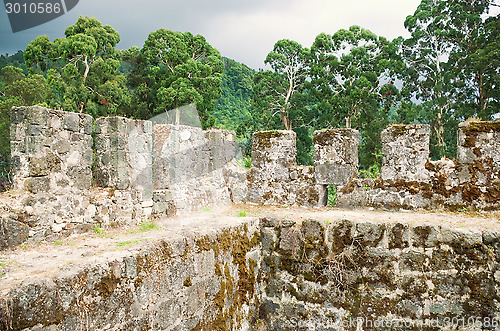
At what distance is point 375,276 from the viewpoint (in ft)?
16.6

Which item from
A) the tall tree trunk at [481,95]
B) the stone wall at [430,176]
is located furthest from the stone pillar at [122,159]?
the tall tree trunk at [481,95]

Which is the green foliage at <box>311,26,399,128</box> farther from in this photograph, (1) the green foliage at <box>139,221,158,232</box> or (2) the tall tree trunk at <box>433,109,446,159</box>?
(1) the green foliage at <box>139,221,158,232</box>

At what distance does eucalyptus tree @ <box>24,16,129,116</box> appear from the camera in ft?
54.9

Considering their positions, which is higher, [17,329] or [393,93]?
[393,93]

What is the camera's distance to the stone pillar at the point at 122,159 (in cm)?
461

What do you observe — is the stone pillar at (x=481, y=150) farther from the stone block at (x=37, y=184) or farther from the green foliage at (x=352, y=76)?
the green foliage at (x=352, y=76)

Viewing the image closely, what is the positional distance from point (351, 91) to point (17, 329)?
2108 cm

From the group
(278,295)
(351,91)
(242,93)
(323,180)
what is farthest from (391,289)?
(242,93)

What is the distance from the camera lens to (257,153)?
267 inches

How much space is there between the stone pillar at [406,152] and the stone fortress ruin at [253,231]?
2 centimetres

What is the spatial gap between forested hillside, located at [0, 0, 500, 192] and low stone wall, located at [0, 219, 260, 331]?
555 inches

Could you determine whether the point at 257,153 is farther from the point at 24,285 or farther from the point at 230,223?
the point at 24,285

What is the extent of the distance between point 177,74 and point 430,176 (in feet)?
55.8

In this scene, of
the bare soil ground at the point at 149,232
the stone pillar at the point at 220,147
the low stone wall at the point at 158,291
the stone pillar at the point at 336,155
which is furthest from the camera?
the stone pillar at the point at 220,147
